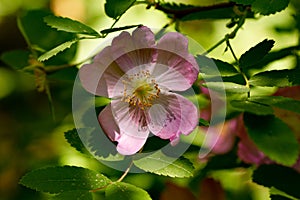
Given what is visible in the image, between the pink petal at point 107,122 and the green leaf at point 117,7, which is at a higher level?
the green leaf at point 117,7

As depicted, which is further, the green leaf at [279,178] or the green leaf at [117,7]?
the green leaf at [279,178]

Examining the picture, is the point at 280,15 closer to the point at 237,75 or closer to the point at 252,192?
the point at 252,192

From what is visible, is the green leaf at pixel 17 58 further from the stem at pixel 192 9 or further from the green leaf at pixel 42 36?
the stem at pixel 192 9

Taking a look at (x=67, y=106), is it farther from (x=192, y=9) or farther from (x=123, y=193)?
(x=123, y=193)

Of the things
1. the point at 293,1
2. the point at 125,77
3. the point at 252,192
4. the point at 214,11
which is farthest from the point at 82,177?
the point at 293,1

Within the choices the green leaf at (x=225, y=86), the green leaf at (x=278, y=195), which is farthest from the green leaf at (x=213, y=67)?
the green leaf at (x=278, y=195)

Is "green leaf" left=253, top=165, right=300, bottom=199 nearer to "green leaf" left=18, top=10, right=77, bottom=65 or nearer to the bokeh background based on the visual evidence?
the bokeh background

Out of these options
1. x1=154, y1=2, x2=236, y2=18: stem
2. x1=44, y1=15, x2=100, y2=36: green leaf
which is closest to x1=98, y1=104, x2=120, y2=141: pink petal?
x1=44, y1=15, x2=100, y2=36: green leaf
